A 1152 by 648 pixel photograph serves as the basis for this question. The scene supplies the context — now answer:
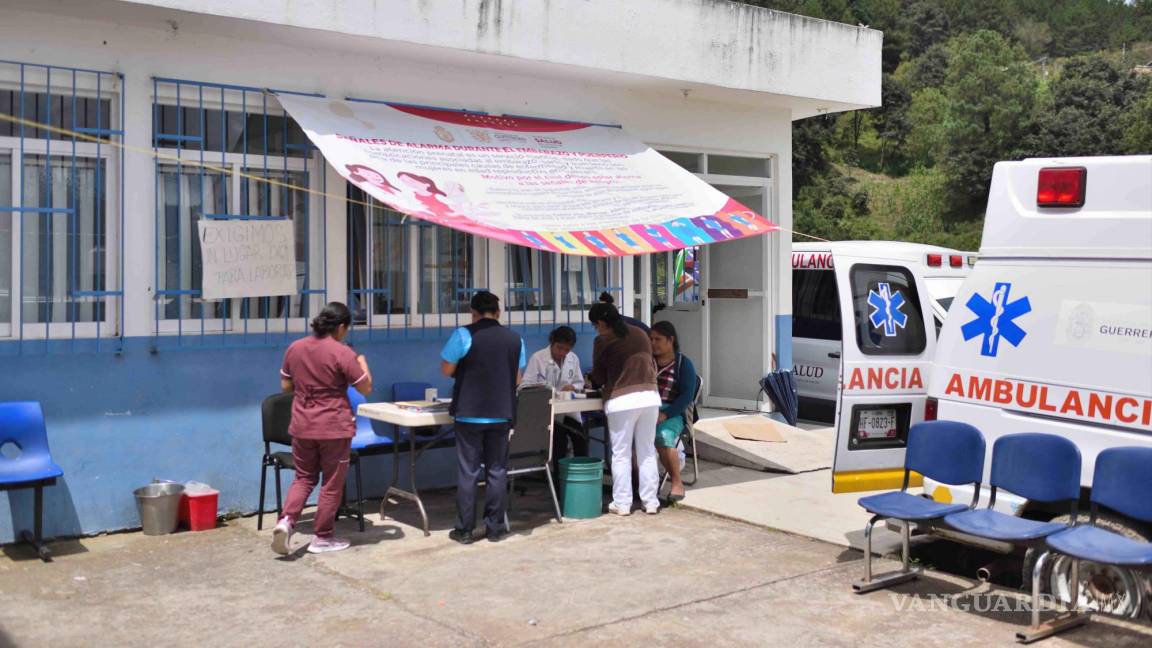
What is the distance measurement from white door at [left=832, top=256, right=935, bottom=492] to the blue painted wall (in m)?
3.99

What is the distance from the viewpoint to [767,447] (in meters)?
9.73

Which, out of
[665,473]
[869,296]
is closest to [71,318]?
[665,473]

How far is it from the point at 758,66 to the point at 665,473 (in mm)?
4046

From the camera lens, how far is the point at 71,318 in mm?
6871

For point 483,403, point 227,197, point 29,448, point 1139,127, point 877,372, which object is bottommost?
point 29,448

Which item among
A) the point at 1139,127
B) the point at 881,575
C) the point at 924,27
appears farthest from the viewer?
the point at 924,27

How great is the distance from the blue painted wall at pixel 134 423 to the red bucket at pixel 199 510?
0.26m

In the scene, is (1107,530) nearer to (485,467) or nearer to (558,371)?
(485,467)

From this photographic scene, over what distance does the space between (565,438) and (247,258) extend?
2.87m

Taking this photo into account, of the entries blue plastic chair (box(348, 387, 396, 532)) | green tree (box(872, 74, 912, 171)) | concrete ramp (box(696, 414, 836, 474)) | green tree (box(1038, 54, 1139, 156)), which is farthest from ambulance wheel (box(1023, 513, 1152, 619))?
green tree (box(872, 74, 912, 171))

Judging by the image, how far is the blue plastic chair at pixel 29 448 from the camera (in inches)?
245

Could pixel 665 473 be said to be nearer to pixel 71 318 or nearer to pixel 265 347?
pixel 265 347

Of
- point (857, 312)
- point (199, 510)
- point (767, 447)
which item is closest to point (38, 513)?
point (199, 510)

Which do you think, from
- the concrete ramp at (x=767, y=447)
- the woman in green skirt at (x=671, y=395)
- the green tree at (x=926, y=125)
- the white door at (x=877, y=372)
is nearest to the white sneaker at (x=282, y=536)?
the woman in green skirt at (x=671, y=395)
